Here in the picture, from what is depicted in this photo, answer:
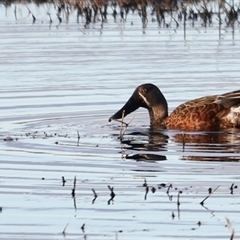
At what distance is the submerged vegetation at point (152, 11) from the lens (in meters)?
18.9

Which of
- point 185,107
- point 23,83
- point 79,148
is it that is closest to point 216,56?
point 23,83

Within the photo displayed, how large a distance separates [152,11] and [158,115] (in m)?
9.85

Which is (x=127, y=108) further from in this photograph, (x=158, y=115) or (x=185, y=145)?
(x=185, y=145)

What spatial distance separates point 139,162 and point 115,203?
163 centimetres

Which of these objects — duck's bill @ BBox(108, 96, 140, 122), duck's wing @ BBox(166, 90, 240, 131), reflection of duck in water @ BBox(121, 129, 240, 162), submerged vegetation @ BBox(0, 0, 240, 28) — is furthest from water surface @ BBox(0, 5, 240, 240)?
submerged vegetation @ BBox(0, 0, 240, 28)

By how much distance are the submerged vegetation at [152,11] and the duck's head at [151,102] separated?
7.28m

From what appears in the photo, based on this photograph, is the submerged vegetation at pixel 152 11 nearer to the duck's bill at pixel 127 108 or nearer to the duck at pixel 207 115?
the duck's bill at pixel 127 108

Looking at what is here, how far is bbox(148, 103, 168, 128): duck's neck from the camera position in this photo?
10.7 meters

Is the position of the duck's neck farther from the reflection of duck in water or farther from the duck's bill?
the reflection of duck in water

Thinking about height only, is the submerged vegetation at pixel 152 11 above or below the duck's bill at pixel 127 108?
above

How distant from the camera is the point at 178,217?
20.7 ft

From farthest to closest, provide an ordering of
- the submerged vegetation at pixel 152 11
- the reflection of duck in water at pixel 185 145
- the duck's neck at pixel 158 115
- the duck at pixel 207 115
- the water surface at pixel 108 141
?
the submerged vegetation at pixel 152 11
the duck's neck at pixel 158 115
the duck at pixel 207 115
the reflection of duck in water at pixel 185 145
the water surface at pixel 108 141

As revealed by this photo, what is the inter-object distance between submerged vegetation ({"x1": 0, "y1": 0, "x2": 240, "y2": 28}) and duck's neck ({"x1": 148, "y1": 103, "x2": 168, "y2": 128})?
735cm

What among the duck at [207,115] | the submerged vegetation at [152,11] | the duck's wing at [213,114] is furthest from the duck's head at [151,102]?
the submerged vegetation at [152,11]
